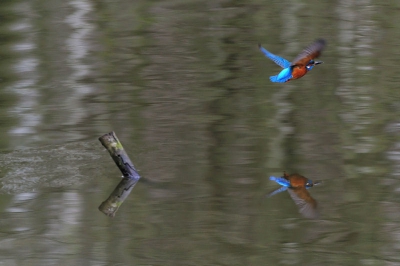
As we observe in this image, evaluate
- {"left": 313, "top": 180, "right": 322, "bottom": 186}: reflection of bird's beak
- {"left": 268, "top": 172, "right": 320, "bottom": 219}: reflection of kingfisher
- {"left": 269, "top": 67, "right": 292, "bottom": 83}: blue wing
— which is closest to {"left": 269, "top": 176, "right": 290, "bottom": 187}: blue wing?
{"left": 268, "top": 172, "right": 320, "bottom": 219}: reflection of kingfisher

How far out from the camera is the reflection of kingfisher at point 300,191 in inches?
145

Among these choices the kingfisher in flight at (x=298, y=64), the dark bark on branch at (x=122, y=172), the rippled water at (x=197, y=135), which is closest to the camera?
the rippled water at (x=197, y=135)

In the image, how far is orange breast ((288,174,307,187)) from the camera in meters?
3.98

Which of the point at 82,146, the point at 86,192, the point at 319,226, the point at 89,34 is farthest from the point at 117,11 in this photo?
the point at 319,226

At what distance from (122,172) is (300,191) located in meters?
0.97

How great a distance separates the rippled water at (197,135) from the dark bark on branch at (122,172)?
0.04 metres

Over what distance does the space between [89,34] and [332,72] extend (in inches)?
99.1

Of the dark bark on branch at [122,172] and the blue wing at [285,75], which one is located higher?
the blue wing at [285,75]

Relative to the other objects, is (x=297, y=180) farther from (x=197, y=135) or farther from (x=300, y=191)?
(x=197, y=135)

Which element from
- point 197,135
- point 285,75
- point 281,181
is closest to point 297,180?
point 281,181

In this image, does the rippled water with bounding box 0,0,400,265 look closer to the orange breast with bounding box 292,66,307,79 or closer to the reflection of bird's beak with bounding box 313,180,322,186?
the reflection of bird's beak with bounding box 313,180,322,186

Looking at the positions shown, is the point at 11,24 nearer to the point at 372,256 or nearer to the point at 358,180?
the point at 358,180

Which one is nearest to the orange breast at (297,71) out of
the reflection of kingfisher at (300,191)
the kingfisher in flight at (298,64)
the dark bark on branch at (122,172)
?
the kingfisher in flight at (298,64)

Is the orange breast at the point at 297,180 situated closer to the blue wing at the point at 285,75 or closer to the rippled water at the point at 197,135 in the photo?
the rippled water at the point at 197,135
